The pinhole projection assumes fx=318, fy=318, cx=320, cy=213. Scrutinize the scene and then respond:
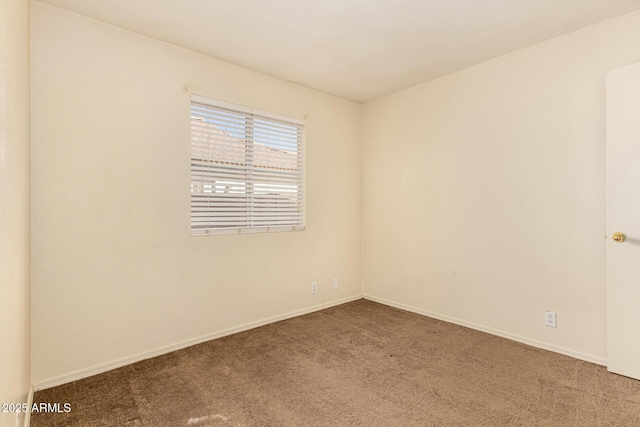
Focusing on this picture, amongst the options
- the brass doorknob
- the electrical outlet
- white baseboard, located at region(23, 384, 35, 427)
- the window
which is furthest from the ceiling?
white baseboard, located at region(23, 384, 35, 427)

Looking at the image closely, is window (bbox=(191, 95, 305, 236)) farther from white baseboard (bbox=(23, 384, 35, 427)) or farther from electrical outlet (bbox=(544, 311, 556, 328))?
electrical outlet (bbox=(544, 311, 556, 328))

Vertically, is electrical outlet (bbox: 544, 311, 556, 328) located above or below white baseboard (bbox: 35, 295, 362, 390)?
above

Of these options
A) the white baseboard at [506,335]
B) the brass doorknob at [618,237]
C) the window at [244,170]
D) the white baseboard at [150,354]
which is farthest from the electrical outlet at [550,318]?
the window at [244,170]

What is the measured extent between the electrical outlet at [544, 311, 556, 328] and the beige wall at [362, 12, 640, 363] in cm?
4

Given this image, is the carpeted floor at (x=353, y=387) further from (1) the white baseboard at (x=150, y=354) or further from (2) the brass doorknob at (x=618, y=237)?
(2) the brass doorknob at (x=618, y=237)

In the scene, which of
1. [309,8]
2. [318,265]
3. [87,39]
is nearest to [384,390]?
[318,265]

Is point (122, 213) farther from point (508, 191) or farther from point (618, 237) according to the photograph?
point (618, 237)

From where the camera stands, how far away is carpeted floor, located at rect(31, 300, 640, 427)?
178 cm

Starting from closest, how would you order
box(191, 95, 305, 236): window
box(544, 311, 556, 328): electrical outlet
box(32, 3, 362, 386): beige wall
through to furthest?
box(32, 3, 362, 386): beige wall < box(544, 311, 556, 328): electrical outlet < box(191, 95, 305, 236): window

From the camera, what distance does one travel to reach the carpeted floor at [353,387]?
5.83 ft

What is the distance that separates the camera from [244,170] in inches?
122

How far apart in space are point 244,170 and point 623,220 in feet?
9.88

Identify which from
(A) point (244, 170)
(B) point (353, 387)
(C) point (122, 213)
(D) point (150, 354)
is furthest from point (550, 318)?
(C) point (122, 213)

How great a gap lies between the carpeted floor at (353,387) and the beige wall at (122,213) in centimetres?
28
